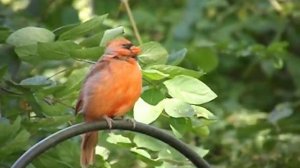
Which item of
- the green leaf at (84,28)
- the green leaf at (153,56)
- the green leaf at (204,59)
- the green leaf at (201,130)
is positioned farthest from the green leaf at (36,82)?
the green leaf at (204,59)

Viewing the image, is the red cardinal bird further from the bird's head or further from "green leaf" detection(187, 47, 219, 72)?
"green leaf" detection(187, 47, 219, 72)

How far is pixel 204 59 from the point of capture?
2771 mm

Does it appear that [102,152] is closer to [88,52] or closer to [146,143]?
[146,143]

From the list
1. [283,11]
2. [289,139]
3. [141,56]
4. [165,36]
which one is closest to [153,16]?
[165,36]

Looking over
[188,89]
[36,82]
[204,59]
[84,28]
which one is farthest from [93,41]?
[204,59]

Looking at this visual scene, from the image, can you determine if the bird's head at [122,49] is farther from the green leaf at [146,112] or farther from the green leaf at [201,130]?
the green leaf at [201,130]

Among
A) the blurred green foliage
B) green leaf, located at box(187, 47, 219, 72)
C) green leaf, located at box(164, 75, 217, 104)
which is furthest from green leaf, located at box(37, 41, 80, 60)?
green leaf, located at box(187, 47, 219, 72)

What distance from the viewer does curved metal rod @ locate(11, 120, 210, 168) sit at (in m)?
1.64

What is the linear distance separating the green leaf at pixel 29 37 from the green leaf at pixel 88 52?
96 millimetres

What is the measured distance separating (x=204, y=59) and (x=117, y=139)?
0.81 m

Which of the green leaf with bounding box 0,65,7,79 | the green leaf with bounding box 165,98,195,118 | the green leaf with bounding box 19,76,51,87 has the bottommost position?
the green leaf with bounding box 165,98,195,118

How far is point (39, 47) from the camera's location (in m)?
1.90

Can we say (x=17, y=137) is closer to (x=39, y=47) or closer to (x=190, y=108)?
(x=39, y=47)

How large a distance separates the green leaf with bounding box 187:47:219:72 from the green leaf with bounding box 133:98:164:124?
85cm
